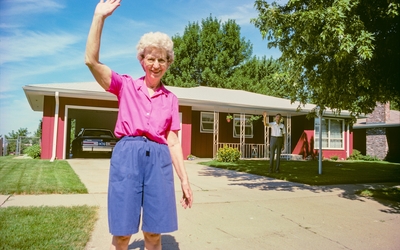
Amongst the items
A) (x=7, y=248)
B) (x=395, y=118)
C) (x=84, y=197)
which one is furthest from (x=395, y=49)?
(x=395, y=118)

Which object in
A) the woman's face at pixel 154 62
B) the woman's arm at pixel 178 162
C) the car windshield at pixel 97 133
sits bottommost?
the woman's arm at pixel 178 162

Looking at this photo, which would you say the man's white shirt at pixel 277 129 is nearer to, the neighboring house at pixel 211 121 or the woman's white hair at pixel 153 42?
the neighboring house at pixel 211 121

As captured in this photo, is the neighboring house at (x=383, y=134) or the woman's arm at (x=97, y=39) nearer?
the woman's arm at (x=97, y=39)

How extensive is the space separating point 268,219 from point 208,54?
1157 inches

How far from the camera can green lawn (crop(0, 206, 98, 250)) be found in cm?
297

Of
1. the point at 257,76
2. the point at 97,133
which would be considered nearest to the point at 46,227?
the point at 97,133

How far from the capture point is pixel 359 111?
8.21 metres

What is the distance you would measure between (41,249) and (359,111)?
26.2 ft

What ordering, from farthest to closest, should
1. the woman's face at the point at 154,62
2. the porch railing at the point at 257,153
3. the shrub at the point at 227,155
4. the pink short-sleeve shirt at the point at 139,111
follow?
the porch railing at the point at 257,153, the shrub at the point at 227,155, the woman's face at the point at 154,62, the pink short-sleeve shirt at the point at 139,111

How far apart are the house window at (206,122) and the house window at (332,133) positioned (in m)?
6.76

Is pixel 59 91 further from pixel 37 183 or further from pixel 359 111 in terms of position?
pixel 359 111

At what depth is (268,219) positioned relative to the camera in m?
4.39

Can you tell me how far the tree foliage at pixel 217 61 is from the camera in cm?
3141

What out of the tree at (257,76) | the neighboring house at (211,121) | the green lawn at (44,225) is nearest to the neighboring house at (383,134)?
the neighboring house at (211,121)
